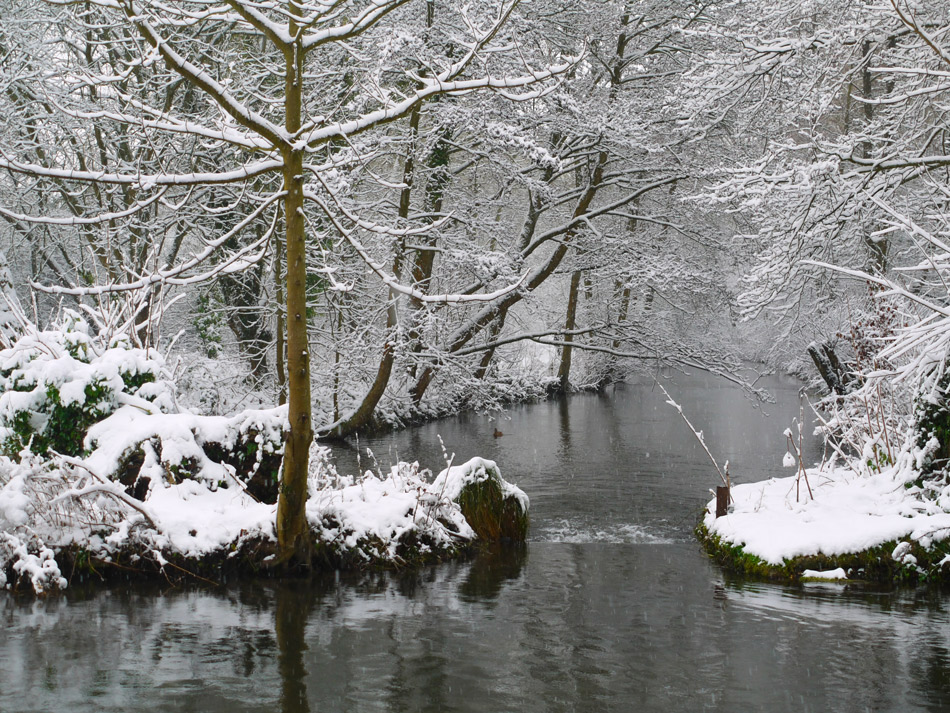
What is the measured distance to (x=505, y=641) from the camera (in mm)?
7098

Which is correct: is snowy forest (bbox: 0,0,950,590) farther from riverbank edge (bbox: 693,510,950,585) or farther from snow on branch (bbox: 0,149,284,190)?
riverbank edge (bbox: 693,510,950,585)

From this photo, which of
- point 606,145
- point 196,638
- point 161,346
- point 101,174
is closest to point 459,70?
point 101,174

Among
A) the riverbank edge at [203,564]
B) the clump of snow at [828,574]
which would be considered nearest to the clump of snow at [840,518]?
the clump of snow at [828,574]

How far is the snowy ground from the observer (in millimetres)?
9117

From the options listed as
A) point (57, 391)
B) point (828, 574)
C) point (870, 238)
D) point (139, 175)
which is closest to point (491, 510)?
point (828, 574)

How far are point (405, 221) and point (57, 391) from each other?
836 cm

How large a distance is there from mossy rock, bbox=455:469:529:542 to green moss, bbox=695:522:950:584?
2.61m

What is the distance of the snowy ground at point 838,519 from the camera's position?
29.9 ft

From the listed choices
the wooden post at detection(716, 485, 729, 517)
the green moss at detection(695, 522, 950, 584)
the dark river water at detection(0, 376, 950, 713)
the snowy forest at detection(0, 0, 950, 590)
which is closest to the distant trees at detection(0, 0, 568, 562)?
the snowy forest at detection(0, 0, 950, 590)

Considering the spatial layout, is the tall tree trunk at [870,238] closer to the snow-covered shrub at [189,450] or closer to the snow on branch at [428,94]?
the snow on branch at [428,94]

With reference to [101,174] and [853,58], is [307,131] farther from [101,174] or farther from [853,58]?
[853,58]

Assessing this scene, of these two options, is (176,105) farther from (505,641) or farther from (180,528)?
(505,641)

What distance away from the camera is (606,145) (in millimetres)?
18562

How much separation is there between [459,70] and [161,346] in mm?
14237
